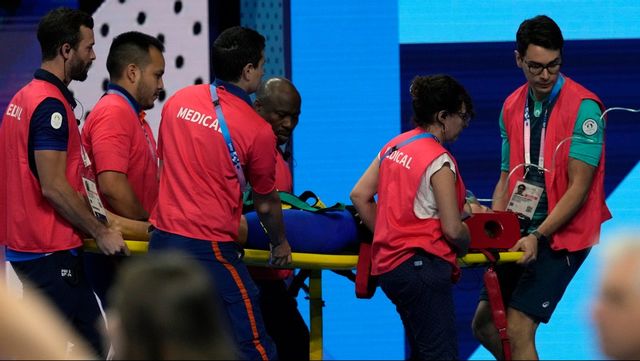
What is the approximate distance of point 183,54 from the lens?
613 centimetres

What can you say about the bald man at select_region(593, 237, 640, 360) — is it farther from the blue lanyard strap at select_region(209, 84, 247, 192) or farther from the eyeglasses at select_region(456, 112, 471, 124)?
the eyeglasses at select_region(456, 112, 471, 124)

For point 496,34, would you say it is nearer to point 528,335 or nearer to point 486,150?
point 486,150

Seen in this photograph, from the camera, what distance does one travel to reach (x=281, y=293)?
498cm

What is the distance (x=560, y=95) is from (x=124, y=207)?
1786 millimetres

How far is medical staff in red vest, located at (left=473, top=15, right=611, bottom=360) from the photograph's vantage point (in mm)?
4559

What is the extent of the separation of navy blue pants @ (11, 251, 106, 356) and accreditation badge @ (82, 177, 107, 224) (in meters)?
0.18

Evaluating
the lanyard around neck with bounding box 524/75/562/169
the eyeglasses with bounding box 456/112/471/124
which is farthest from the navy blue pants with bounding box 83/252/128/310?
the lanyard around neck with bounding box 524/75/562/169

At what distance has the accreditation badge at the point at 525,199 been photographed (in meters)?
4.62

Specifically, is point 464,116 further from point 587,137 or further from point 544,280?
point 544,280

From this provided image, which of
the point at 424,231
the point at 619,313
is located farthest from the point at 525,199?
the point at 619,313

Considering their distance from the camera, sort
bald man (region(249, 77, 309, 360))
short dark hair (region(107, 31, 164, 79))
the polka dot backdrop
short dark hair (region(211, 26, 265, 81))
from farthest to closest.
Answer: the polka dot backdrop
bald man (region(249, 77, 309, 360))
short dark hair (region(107, 31, 164, 79))
short dark hair (region(211, 26, 265, 81))

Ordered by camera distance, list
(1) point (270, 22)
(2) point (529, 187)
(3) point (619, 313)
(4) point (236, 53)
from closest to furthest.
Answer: (3) point (619, 313)
(4) point (236, 53)
(2) point (529, 187)
(1) point (270, 22)

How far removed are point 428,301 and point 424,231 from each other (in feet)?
0.83

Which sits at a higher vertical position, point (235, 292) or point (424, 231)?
point (424, 231)
